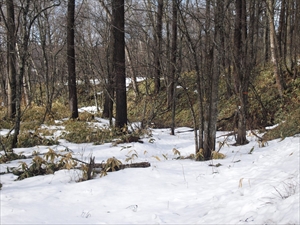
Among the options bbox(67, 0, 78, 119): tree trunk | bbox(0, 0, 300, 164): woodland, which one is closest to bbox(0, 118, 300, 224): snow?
bbox(0, 0, 300, 164): woodland

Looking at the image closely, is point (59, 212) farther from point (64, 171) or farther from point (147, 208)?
point (64, 171)

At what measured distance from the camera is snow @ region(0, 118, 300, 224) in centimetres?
264

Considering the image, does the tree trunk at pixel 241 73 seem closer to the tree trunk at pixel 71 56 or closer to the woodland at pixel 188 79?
the woodland at pixel 188 79

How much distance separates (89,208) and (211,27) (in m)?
3.71

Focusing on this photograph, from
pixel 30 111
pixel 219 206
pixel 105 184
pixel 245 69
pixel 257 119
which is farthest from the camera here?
pixel 30 111

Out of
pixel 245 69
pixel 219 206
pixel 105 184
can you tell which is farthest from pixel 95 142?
pixel 219 206

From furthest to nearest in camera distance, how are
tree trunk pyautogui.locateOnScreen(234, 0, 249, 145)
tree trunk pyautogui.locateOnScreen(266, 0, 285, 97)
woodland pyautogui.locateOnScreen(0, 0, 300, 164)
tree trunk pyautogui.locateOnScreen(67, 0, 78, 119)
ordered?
tree trunk pyautogui.locateOnScreen(67, 0, 78, 119), tree trunk pyautogui.locateOnScreen(266, 0, 285, 97), tree trunk pyautogui.locateOnScreen(234, 0, 249, 145), woodland pyautogui.locateOnScreen(0, 0, 300, 164)

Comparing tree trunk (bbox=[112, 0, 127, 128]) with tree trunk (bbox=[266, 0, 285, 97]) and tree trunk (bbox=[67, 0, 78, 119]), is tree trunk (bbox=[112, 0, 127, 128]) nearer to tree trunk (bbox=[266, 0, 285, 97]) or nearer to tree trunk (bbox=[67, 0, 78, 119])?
Answer: tree trunk (bbox=[67, 0, 78, 119])

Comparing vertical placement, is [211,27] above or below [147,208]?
above

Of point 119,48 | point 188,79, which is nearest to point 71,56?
point 119,48

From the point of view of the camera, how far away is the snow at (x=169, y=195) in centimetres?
264

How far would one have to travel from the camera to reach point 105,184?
3.83 metres

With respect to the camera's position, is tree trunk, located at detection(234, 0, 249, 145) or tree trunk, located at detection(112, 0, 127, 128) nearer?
tree trunk, located at detection(234, 0, 249, 145)

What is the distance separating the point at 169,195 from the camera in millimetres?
3465
